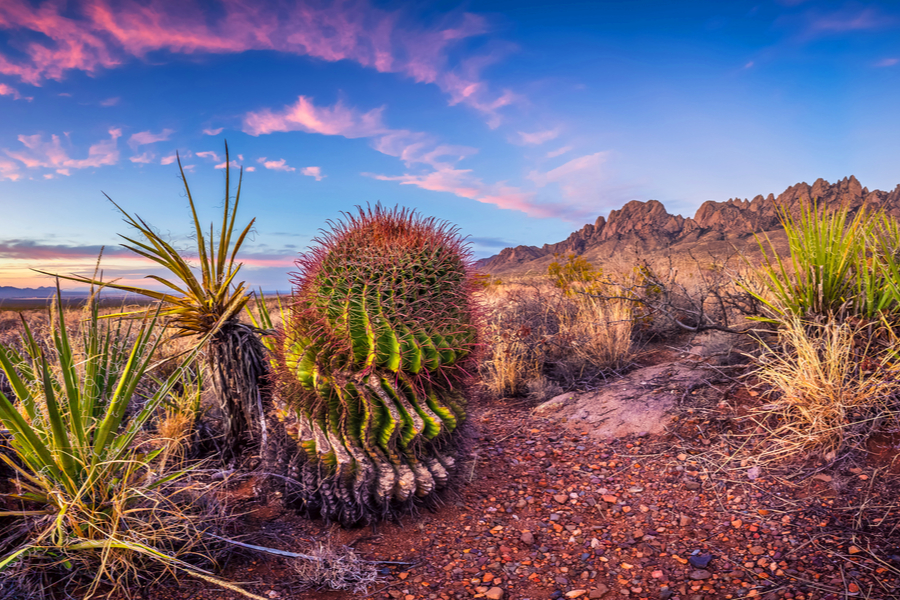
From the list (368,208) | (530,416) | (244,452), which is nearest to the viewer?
(368,208)

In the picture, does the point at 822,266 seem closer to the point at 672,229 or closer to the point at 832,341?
the point at 832,341

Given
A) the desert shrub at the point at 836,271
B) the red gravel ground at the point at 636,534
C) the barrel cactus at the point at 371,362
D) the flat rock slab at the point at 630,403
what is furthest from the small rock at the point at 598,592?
the desert shrub at the point at 836,271

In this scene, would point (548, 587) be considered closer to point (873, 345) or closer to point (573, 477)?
point (573, 477)

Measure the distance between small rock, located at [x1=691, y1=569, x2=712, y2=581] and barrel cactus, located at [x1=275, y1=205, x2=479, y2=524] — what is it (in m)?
1.54

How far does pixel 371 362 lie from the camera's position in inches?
118

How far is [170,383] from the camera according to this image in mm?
2783

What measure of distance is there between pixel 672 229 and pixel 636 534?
65129mm

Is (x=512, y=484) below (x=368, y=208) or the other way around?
below

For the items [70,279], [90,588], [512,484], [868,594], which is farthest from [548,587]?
[70,279]

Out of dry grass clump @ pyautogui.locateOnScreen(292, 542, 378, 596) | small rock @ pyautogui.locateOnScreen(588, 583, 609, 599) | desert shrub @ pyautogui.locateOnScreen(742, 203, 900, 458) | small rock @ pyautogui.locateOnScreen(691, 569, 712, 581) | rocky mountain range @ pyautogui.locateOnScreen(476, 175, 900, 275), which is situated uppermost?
rocky mountain range @ pyautogui.locateOnScreen(476, 175, 900, 275)

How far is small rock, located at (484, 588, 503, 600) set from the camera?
2.62 metres

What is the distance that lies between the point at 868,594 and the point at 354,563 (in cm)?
254

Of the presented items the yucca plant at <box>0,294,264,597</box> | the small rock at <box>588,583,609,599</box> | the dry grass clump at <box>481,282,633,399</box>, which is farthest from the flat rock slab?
the yucca plant at <box>0,294,264,597</box>

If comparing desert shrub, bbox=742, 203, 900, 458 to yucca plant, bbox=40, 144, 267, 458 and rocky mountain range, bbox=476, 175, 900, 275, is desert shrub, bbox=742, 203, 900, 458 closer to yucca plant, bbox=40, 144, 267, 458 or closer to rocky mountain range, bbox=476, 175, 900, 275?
yucca plant, bbox=40, 144, 267, 458
